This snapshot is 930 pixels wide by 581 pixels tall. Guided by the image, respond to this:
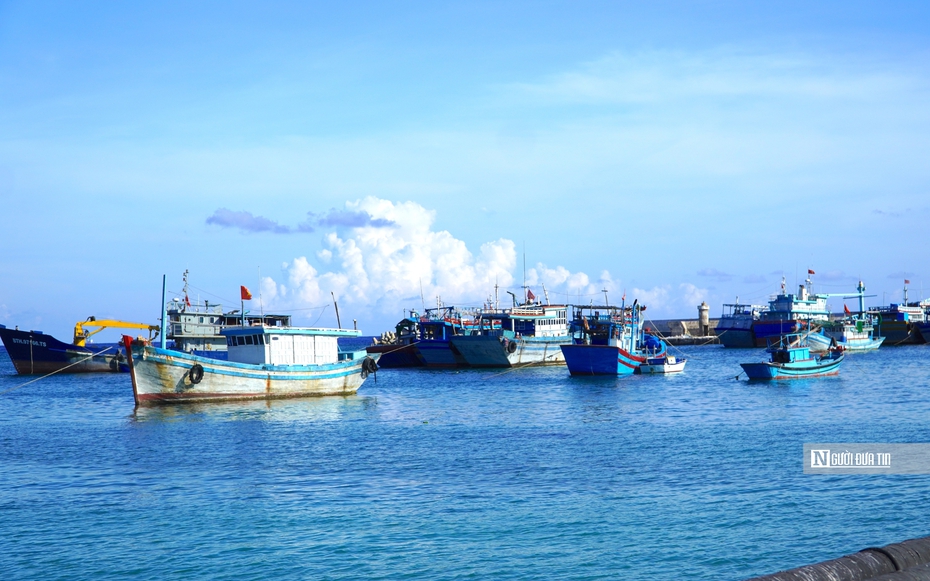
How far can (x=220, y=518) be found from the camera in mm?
19500

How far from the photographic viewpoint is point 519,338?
244ft

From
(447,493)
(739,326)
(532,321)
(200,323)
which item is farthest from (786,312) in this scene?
(447,493)

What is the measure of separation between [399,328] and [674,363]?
3440 centimetres

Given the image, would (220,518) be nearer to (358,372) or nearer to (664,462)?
(664,462)

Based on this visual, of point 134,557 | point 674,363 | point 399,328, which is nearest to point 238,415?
point 134,557

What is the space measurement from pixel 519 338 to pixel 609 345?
14.9 metres

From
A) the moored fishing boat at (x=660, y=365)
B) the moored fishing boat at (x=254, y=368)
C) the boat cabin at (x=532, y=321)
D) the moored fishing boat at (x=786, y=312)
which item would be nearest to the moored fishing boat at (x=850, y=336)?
the moored fishing boat at (x=786, y=312)

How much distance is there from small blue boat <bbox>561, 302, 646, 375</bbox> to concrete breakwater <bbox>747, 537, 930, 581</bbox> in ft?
160

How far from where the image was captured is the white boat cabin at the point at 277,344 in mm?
43719

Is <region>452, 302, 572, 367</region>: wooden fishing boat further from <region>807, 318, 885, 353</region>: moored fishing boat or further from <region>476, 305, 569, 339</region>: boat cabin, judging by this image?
<region>807, 318, 885, 353</region>: moored fishing boat

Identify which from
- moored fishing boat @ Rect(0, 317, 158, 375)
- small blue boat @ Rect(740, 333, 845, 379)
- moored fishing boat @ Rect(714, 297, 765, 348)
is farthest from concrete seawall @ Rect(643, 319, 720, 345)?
moored fishing boat @ Rect(0, 317, 158, 375)

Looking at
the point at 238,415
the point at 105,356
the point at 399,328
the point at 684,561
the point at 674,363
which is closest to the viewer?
the point at 684,561

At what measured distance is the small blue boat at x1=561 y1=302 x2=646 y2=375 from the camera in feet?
194

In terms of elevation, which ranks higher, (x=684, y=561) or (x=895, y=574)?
(x=895, y=574)
